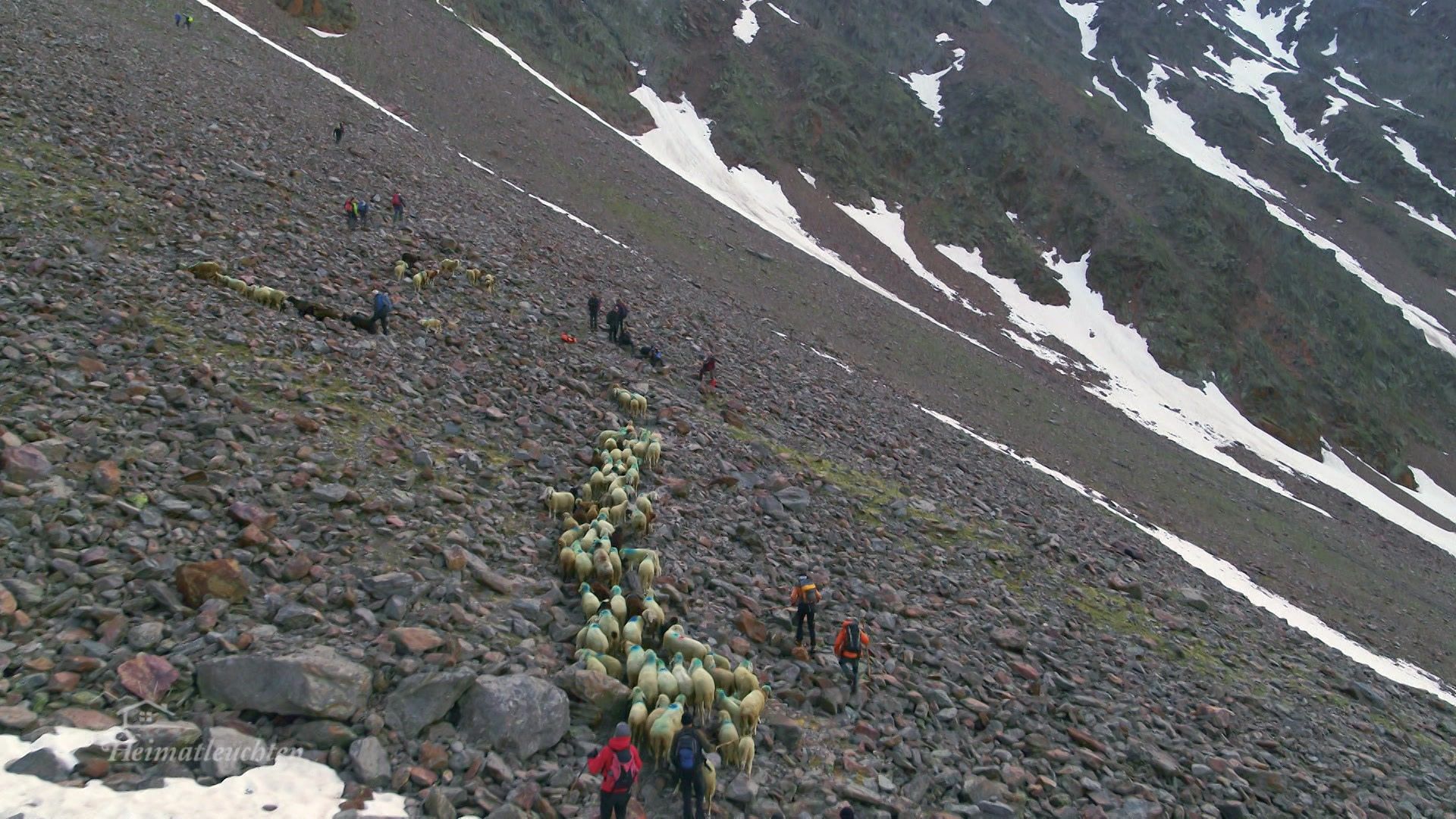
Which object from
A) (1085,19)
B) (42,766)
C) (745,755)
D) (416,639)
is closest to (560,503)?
(416,639)

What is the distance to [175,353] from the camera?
12094 mm

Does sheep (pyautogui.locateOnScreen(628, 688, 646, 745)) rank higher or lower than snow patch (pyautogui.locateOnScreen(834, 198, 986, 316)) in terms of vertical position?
lower

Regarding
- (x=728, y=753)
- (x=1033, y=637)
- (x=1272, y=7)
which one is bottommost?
(x=728, y=753)

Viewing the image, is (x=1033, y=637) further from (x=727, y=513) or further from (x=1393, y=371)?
(x=1393, y=371)

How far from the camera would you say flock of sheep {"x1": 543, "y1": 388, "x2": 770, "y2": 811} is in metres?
8.68

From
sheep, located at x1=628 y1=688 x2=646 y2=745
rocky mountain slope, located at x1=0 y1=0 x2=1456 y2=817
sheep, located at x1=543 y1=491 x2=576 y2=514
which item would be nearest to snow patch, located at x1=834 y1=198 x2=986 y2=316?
rocky mountain slope, located at x1=0 y1=0 x2=1456 y2=817

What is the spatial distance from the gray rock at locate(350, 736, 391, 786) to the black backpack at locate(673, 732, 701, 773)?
105 inches

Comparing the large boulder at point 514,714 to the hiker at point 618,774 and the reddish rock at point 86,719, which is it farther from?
the reddish rock at point 86,719

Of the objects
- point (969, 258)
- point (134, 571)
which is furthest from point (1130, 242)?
point (134, 571)

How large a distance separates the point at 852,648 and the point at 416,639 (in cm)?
568

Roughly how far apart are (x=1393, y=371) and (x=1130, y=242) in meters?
33.2

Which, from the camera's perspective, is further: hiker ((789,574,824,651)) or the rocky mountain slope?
hiker ((789,574,824,651))

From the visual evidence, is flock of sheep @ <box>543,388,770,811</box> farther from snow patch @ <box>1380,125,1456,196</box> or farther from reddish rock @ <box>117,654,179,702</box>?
snow patch @ <box>1380,125,1456,196</box>

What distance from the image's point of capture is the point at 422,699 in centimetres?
774
